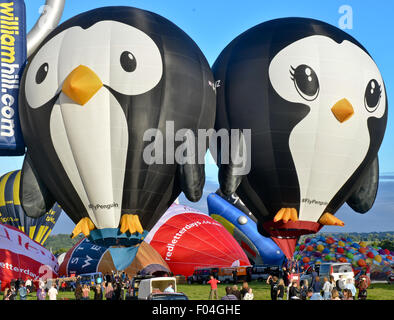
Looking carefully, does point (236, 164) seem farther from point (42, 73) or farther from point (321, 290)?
point (42, 73)

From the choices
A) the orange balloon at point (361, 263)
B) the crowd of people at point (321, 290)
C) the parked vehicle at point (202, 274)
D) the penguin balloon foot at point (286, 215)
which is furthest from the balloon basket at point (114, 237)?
the orange balloon at point (361, 263)

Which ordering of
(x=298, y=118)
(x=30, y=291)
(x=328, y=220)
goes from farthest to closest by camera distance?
1. (x=30, y=291)
2. (x=328, y=220)
3. (x=298, y=118)

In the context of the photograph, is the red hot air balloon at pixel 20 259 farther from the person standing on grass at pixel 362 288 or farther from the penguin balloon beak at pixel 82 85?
the person standing on grass at pixel 362 288

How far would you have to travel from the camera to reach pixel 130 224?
1630 cm

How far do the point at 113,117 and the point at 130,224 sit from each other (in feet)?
8.75

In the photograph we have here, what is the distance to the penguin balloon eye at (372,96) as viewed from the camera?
18.5 meters

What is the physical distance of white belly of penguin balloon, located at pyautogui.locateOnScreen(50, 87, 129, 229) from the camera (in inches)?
635

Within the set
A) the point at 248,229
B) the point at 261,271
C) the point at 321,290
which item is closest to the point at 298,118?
the point at 321,290

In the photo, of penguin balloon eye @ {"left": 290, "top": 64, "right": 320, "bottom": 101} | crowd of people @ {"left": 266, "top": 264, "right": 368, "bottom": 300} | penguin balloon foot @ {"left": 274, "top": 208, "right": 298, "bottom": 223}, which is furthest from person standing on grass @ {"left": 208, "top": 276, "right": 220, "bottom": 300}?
penguin balloon eye @ {"left": 290, "top": 64, "right": 320, "bottom": 101}

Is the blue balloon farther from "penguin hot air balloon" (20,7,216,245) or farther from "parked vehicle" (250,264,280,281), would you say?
"penguin hot air balloon" (20,7,216,245)

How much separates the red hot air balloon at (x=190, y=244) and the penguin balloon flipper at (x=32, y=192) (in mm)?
9364
